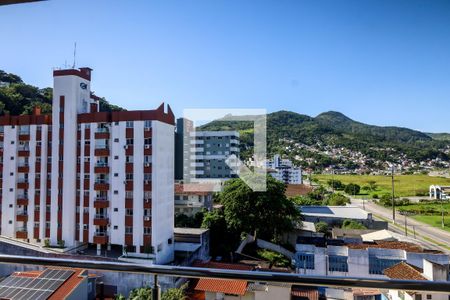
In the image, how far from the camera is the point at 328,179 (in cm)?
1877

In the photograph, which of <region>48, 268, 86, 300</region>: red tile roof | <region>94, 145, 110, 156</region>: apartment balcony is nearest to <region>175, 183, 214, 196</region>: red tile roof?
<region>94, 145, 110, 156</region>: apartment balcony

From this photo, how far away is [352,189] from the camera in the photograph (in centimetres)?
1850

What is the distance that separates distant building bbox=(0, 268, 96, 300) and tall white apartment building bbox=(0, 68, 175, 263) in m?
4.80

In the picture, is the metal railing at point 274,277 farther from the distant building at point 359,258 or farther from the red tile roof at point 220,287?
the distant building at point 359,258

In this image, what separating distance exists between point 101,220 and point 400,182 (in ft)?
50.9

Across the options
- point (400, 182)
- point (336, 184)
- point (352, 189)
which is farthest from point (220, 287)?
point (400, 182)

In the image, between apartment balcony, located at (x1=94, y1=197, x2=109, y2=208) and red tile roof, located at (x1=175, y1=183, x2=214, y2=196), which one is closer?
apartment balcony, located at (x1=94, y1=197, x2=109, y2=208)

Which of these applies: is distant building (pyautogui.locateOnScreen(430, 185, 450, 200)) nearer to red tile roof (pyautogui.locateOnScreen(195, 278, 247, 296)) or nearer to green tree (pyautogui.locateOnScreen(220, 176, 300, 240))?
green tree (pyautogui.locateOnScreen(220, 176, 300, 240))

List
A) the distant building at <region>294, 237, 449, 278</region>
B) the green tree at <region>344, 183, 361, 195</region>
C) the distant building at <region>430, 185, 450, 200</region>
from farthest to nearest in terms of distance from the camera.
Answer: the green tree at <region>344, 183, 361, 195</region>, the distant building at <region>430, 185, 450, 200</region>, the distant building at <region>294, 237, 449, 278</region>

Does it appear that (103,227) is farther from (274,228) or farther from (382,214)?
(382,214)

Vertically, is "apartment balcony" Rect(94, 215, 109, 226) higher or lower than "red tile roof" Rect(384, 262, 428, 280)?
higher

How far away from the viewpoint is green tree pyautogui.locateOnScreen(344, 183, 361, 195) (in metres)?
Answer: 18.3

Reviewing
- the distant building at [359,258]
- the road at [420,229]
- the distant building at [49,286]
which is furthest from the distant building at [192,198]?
the distant building at [49,286]

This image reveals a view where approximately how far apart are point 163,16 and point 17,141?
6580 mm
